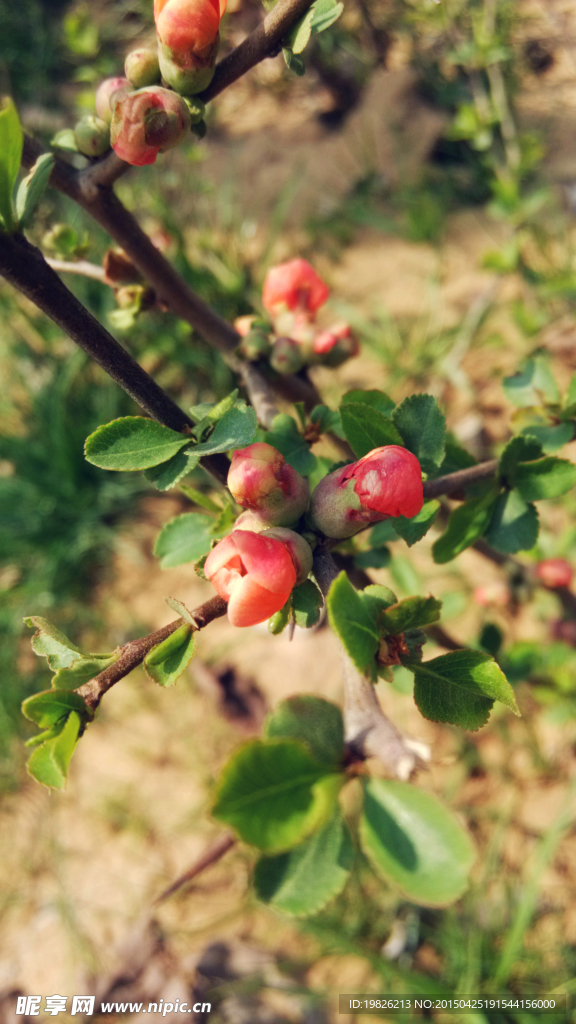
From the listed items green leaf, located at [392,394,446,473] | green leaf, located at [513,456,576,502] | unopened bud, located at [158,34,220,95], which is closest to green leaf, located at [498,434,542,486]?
green leaf, located at [513,456,576,502]

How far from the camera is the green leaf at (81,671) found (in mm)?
447

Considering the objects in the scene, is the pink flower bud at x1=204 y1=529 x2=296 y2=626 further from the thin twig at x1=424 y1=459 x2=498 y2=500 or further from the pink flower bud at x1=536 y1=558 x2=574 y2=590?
the pink flower bud at x1=536 y1=558 x2=574 y2=590

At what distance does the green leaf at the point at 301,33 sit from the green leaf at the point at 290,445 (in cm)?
31

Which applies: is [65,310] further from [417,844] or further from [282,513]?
[417,844]

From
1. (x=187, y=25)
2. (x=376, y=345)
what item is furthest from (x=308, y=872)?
(x=376, y=345)

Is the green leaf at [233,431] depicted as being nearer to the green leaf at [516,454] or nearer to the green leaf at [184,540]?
the green leaf at [184,540]

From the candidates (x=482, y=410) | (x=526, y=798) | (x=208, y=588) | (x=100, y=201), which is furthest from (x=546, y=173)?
(x=100, y=201)

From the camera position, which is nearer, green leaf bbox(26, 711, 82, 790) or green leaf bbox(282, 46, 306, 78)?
green leaf bbox(26, 711, 82, 790)

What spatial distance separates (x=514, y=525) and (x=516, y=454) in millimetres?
78

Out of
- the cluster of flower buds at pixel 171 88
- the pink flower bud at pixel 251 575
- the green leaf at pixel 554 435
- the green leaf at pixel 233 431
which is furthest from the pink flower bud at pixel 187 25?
the green leaf at pixel 554 435

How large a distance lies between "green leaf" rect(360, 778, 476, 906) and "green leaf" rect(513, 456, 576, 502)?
36 centimetres

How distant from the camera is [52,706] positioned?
0.44 metres

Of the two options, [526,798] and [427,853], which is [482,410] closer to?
[526,798]

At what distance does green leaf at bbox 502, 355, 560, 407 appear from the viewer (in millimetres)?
842
